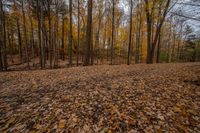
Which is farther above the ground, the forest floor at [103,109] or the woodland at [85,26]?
the woodland at [85,26]

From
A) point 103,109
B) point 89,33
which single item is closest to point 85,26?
point 89,33

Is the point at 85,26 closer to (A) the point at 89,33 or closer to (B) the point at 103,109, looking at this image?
(A) the point at 89,33

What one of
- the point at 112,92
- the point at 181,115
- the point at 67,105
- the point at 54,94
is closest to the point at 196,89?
the point at 181,115

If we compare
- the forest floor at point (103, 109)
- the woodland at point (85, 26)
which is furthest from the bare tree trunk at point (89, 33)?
the forest floor at point (103, 109)

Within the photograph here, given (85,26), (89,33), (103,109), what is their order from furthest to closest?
(85,26)
(89,33)
(103,109)

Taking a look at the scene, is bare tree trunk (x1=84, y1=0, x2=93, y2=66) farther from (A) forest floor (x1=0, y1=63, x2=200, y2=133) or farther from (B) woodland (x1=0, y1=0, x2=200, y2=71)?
(A) forest floor (x1=0, y1=63, x2=200, y2=133)

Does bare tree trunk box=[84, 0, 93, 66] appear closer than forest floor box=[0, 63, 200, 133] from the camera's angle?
No

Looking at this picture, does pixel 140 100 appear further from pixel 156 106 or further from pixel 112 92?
pixel 112 92

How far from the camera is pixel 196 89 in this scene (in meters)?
4.39

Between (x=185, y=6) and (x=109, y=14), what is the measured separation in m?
15.6

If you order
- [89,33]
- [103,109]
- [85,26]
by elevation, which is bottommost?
[103,109]

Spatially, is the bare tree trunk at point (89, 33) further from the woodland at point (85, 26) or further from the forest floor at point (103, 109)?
the forest floor at point (103, 109)

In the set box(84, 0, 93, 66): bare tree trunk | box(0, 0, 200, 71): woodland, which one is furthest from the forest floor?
box(84, 0, 93, 66): bare tree trunk

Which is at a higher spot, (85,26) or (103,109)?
(85,26)
